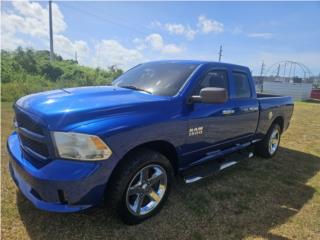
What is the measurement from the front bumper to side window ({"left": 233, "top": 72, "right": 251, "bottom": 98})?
2.79 m

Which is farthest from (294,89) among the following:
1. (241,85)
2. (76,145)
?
(76,145)

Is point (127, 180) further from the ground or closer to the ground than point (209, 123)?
closer to the ground

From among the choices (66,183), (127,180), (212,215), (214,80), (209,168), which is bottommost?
(212,215)

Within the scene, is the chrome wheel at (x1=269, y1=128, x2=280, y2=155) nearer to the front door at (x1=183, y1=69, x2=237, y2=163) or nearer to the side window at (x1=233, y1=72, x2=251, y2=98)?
the side window at (x1=233, y1=72, x2=251, y2=98)

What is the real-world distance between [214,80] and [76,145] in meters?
2.44

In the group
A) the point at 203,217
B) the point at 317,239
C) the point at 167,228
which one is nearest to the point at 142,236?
the point at 167,228

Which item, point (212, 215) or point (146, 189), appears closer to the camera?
point (146, 189)

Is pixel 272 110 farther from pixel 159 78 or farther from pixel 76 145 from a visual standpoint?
pixel 76 145

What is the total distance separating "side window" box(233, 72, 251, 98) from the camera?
4.57 meters

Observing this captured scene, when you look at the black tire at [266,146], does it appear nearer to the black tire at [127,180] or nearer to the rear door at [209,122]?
the rear door at [209,122]

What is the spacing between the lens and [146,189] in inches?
123

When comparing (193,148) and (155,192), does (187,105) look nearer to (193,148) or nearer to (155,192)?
(193,148)

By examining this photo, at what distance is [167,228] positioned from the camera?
3.04m

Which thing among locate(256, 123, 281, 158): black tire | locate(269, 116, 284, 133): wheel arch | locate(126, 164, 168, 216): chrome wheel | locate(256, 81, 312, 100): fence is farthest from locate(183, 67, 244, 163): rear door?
locate(256, 81, 312, 100): fence
